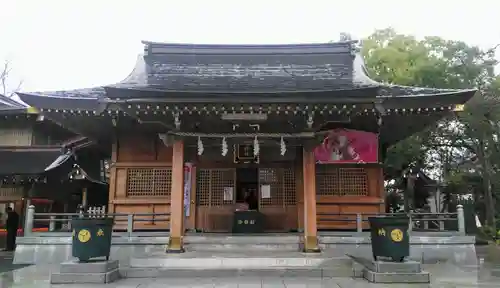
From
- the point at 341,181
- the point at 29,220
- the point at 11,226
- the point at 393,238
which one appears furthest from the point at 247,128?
the point at 11,226

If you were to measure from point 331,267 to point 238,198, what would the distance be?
6.38 metres

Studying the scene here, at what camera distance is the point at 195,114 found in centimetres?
1030

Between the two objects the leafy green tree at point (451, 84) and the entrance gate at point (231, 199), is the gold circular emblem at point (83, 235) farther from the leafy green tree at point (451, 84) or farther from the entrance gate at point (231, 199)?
the leafy green tree at point (451, 84)

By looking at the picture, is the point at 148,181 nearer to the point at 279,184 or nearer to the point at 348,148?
the point at 279,184

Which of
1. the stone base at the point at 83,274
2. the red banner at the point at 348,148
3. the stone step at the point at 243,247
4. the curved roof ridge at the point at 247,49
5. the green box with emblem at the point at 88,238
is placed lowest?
the stone base at the point at 83,274

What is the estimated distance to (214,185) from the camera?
13156 millimetres

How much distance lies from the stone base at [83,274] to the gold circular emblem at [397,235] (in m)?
5.82

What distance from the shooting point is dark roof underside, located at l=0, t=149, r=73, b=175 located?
16.2 meters

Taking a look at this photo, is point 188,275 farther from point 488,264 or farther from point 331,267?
point 488,264

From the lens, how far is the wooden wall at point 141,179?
12656 millimetres

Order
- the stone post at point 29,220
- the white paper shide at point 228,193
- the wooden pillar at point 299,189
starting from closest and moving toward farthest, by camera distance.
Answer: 1. the stone post at point 29,220
2. the wooden pillar at point 299,189
3. the white paper shide at point 228,193

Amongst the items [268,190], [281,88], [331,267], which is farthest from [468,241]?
[281,88]

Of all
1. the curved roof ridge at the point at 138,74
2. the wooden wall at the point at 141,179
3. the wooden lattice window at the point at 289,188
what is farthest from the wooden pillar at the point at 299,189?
the curved roof ridge at the point at 138,74

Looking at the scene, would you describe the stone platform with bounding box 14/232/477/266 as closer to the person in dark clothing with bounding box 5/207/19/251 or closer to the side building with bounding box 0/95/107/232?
the side building with bounding box 0/95/107/232
